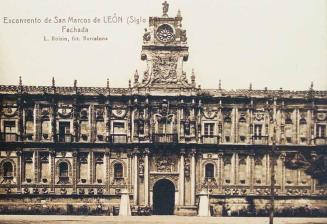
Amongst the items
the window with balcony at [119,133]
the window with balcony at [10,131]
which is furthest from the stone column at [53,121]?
the window with balcony at [119,133]

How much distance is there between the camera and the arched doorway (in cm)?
4941

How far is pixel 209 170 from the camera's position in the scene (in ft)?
163

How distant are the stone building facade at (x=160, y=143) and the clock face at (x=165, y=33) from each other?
0.07m

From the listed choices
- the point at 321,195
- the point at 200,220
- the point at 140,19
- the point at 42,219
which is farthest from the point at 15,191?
the point at 321,195

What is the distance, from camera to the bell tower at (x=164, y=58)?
162 ft

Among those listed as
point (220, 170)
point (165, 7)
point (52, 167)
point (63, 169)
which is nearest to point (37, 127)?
point (52, 167)

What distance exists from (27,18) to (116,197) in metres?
15.7

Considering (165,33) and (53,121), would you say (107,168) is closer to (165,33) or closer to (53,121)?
(53,121)

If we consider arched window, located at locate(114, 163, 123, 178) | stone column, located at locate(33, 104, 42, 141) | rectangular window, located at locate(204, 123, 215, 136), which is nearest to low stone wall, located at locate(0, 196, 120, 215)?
arched window, located at locate(114, 163, 123, 178)

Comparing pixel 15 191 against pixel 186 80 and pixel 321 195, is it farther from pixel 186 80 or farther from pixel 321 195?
pixel 321 195

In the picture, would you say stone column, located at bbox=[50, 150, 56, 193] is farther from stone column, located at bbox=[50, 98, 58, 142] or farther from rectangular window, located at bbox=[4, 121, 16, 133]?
rectangular window, located at bbox=[4, 121, 16, 133]

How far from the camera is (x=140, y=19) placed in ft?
129

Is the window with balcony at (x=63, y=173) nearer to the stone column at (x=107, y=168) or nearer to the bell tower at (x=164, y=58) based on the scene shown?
the stone column at (x=107, y=168)

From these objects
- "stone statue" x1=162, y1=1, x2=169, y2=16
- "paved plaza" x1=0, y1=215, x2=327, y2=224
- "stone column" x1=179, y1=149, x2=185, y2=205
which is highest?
"stone statue" x1=162, y1=1, x2=169, y2=16
